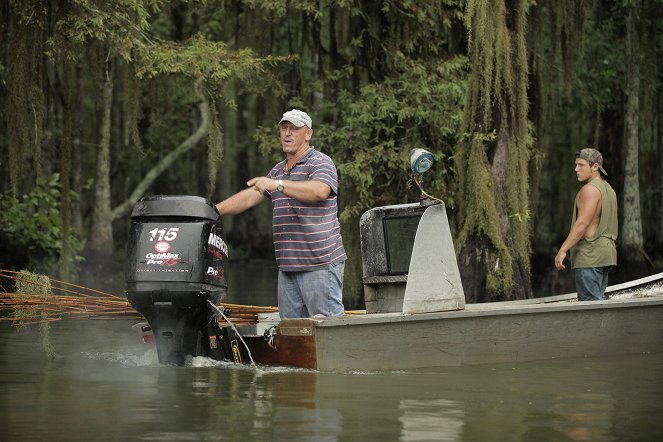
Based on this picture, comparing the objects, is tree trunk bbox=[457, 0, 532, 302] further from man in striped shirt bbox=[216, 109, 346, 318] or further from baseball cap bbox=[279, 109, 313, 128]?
baseball cap bbox=[279, 109, 313, 128]

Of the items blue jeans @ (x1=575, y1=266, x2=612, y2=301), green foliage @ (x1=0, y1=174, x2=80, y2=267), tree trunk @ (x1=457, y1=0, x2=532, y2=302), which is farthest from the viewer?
green foliage @ (x1=0, y1=174, x2=80, y2=267)

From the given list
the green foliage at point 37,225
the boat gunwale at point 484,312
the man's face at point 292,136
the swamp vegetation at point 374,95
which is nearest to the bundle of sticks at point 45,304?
the boat gunwale at point 484,312

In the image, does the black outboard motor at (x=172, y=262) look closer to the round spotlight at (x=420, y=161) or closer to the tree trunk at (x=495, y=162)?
the round spotlight at (x=420, y=161)

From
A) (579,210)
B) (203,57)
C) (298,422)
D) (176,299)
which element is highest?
(203,57)

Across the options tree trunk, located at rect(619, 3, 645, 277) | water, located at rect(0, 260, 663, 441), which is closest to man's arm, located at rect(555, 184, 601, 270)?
water, located at rect(0, 260, 663, 441)

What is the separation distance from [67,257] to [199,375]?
973 cm

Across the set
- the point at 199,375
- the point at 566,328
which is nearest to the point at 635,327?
the point at 566,328

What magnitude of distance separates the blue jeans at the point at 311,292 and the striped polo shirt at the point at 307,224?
0.08 m

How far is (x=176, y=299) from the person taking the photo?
966 cm

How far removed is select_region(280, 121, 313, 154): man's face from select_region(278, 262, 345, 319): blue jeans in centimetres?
92

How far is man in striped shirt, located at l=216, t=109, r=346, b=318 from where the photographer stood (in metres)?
9.84

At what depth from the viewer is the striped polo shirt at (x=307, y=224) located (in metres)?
9.85

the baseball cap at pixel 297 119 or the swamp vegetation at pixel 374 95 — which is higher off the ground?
the swamp vegetation at pixel 374 95

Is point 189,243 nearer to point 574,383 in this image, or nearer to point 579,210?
point 574,383
